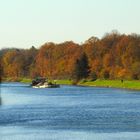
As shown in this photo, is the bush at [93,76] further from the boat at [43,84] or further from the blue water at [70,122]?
the blue water at [70,122]

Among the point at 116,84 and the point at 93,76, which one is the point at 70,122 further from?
the point at 93,76

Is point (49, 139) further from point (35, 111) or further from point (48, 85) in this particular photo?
point (48, 85)

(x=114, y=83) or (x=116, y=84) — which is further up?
(x=114, y=83)

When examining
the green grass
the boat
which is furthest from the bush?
the boat

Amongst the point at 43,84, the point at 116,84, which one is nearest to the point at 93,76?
the point at 43,84

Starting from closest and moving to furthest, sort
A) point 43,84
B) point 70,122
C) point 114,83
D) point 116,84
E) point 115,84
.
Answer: point 70,122 → point 116,84 → point 115,84 → point 114,83 → point 43,84

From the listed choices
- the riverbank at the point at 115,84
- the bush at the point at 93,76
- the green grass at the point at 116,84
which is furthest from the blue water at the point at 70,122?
the bush at the point at 93,76

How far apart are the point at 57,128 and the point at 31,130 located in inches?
104

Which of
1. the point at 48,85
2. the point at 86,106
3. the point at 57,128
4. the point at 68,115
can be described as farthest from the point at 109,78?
the point at 57,128

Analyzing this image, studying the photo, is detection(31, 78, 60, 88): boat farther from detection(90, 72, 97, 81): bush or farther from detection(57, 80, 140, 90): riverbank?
detection(90, 72, 97, 81): bush

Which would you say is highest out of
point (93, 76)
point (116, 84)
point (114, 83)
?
point (93, 76)

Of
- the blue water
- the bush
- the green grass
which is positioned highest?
the bush

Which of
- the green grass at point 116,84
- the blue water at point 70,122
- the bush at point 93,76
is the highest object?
the bush at point 93,76

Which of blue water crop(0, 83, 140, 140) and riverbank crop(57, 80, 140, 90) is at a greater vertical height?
riverbank crop(57, 80, 140, 90)
